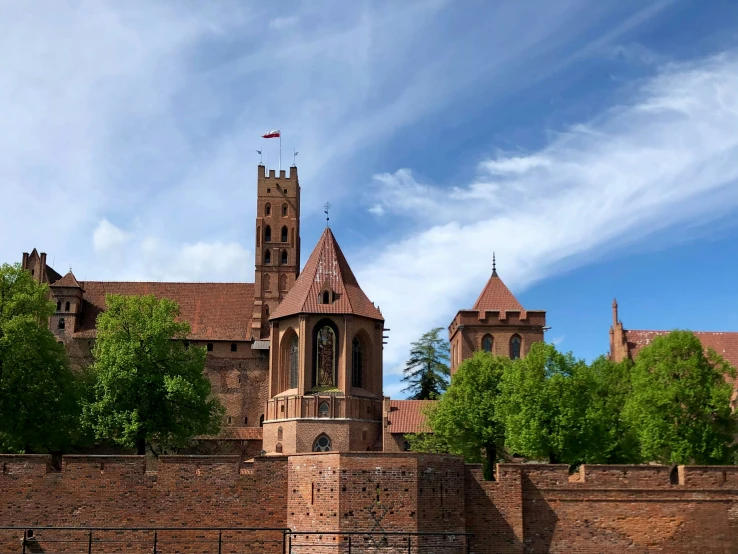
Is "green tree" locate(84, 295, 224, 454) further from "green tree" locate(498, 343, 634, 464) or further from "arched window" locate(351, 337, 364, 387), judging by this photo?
"green tree" locate(498, 343, 634, 464)

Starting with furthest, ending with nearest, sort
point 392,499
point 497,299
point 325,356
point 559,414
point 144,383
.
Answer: point 497,299 → point 325,356 → point 144,383 → point 559,414 → point 392,499

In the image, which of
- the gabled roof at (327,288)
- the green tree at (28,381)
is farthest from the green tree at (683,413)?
the green tree at (28,381)

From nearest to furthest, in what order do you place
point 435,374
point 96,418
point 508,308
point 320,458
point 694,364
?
point 320,458 → point 694,364 → point 96,418 → point 508,308 → point 435,374

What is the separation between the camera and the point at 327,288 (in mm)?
47469

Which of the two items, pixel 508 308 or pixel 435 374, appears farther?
pixel 435 374

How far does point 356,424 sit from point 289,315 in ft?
23.6

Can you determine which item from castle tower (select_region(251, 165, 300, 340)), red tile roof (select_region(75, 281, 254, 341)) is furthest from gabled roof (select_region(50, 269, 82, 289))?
castle tower (select_region(251, 165, 300, 340))

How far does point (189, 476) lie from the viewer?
2247cm

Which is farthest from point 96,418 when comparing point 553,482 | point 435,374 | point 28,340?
point 435,374

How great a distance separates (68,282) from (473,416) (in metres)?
30.2

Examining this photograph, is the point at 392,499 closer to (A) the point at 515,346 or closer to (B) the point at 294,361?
(B) the point at 294,361

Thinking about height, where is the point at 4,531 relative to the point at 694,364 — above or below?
below

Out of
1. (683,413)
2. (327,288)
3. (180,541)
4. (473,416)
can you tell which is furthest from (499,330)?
(180,541)

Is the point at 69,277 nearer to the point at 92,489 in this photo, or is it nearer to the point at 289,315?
the point at 289,315
